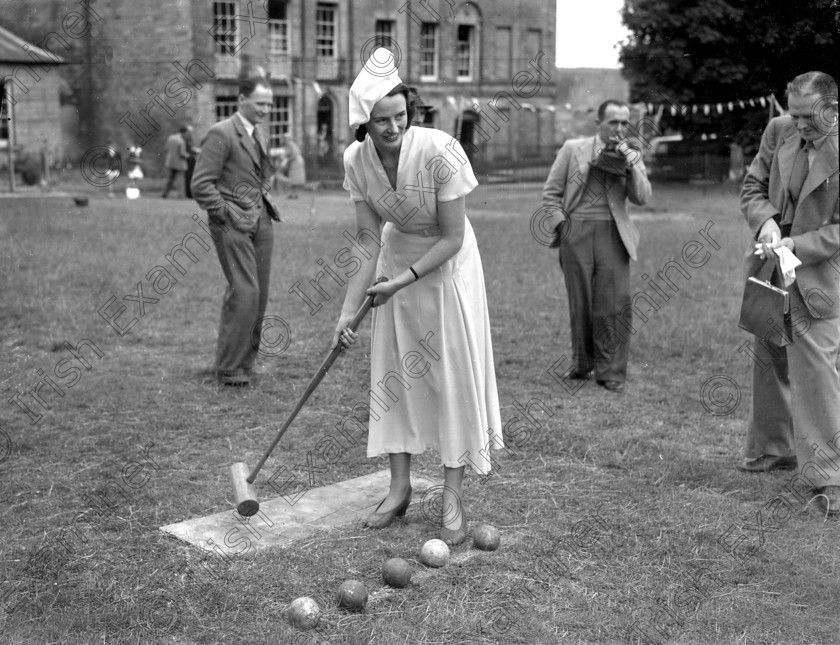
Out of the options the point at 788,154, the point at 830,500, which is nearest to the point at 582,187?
the point at 788,154

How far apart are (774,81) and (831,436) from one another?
28.5 feet

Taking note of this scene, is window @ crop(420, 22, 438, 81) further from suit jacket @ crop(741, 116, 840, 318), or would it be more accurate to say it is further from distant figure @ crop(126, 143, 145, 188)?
suit jacket @ crop(741, 116, 840, 318)

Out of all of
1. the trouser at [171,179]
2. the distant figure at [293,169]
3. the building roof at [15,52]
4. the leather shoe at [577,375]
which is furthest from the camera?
the building roof at [15,52]

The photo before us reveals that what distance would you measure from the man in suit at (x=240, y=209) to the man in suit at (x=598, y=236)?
2.26 metres

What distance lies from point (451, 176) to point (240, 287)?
3671 mm

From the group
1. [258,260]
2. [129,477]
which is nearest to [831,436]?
[129,477]

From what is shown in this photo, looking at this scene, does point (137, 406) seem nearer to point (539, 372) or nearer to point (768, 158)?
point (539, 372)

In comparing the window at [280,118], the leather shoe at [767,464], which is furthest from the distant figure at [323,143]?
the leather shoe at [767,464]

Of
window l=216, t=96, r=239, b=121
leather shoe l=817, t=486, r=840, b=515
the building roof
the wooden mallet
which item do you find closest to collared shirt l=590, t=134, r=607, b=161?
leather shoe l=817, t=486, r=840, b=515

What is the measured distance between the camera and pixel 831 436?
530 cm

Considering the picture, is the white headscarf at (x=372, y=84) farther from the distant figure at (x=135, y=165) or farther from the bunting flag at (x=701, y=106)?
the distant figure at (x=135, y=165)

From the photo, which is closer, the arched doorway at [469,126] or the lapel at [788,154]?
the lapel at [788,154]

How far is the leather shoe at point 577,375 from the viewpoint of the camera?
805cm

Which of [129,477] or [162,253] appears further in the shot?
[162,253]
